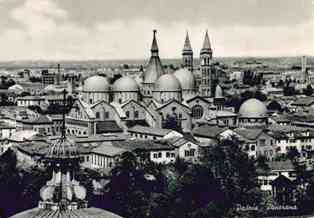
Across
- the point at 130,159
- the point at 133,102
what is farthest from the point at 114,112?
the point at 130,159

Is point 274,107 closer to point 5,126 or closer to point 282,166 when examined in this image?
point 5,126

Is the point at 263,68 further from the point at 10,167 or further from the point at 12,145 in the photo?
the point at 10,167

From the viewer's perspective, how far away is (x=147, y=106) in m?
61.5

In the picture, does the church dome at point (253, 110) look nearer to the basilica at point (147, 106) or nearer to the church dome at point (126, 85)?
the basilica at point (147, 106)

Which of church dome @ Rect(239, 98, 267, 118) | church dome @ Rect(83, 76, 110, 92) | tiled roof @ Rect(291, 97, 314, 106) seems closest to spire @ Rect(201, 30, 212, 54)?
church dome @ Rect(239, 98, 267, 118)

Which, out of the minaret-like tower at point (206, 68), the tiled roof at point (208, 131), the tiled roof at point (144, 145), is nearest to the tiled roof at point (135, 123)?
the tiled roof at point (208, 131)

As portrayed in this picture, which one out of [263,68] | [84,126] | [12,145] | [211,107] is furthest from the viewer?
[263,68]

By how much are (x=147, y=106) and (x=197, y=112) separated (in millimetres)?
4276

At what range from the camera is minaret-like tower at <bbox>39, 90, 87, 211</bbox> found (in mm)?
10781

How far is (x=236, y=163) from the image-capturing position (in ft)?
139

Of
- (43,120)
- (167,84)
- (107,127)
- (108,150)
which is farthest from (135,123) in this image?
(108,150)

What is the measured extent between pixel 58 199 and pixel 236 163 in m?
32.0

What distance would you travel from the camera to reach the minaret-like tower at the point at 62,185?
424 inches

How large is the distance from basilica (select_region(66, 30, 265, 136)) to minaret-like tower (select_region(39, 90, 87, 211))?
46.3 m
